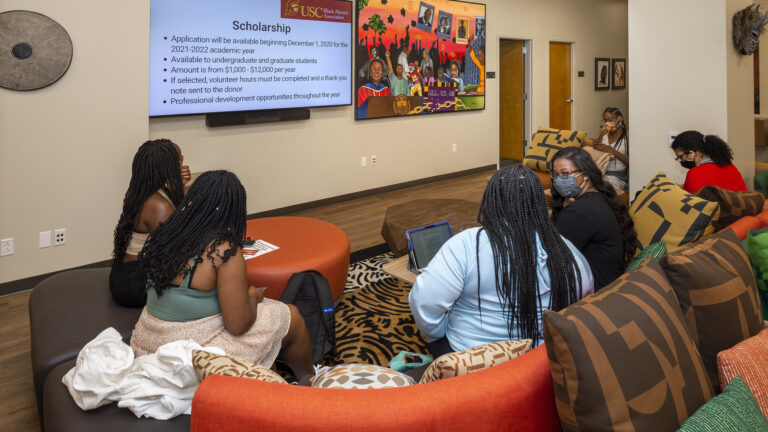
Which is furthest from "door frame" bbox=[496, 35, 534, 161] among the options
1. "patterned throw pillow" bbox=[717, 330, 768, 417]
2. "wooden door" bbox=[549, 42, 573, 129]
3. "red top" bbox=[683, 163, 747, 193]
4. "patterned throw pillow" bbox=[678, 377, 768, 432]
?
"patterned throw pillow" bbox=[678, 377, 768, 432]

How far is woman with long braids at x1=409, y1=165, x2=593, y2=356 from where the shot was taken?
5.96 feet

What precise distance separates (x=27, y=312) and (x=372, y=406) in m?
3.33

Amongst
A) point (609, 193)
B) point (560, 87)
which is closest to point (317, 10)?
point (609, 193)

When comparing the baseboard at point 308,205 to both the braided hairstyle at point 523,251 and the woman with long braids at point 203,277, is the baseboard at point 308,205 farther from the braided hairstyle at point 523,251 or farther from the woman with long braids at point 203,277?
the braided hairstyle at point 523,251

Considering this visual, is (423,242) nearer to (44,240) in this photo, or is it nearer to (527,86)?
(44,240)

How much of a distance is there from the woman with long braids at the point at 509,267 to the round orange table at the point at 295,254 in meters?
1.35

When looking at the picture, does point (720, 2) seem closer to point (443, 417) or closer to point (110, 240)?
point (443, 417)

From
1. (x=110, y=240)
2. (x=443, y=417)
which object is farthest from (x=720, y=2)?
(x=110, y=240)

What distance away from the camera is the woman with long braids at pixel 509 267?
5.96ft

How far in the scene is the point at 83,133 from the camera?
4066mm

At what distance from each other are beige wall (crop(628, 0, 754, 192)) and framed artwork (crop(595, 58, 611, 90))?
6261mm

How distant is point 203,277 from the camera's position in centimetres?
194

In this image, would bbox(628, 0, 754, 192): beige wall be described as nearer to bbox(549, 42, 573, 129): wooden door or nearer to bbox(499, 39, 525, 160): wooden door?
bbox(499, 39, 525, 160): wooden door

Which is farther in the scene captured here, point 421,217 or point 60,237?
point 421,217
